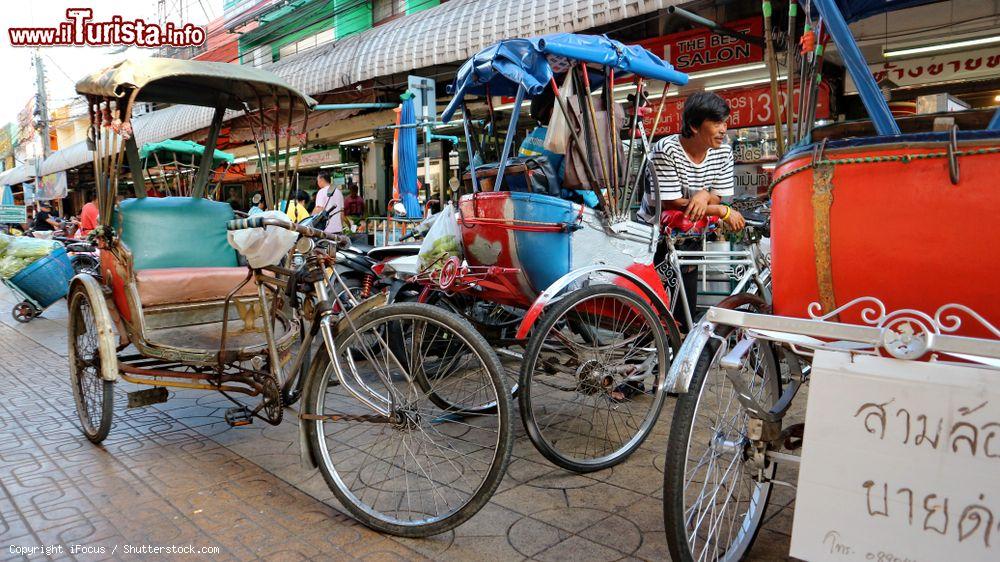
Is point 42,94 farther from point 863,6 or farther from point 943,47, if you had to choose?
point 863,6

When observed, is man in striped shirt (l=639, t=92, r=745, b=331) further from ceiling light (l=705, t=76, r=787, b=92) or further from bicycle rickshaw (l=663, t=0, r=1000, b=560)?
ceiling light (l=705, t=76, r=787, b=92)

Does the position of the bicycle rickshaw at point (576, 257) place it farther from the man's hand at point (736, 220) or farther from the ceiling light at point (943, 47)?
the ceiling light at point (943, 47)

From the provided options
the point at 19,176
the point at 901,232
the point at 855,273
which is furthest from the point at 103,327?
the point at 19,176

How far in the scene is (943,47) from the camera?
6543 millimetres

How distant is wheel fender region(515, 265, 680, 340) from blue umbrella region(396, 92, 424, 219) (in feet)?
19.4

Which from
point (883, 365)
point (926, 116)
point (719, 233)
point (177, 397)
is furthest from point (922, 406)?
point (177, 397)

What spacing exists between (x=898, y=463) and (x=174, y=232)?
15.1 ft

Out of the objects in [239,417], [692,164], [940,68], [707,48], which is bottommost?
[239,417]

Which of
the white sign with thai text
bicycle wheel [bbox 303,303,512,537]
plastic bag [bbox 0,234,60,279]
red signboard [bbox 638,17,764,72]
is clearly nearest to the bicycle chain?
bicycle wheel [bbox 303,303,512,537]

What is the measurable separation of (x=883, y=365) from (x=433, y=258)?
2.65 meters

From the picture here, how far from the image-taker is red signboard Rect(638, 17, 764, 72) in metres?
7.46

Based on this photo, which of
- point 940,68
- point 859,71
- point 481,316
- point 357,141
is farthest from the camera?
point 357,141

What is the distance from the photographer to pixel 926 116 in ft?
7.30

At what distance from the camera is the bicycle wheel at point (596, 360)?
9.86ft
